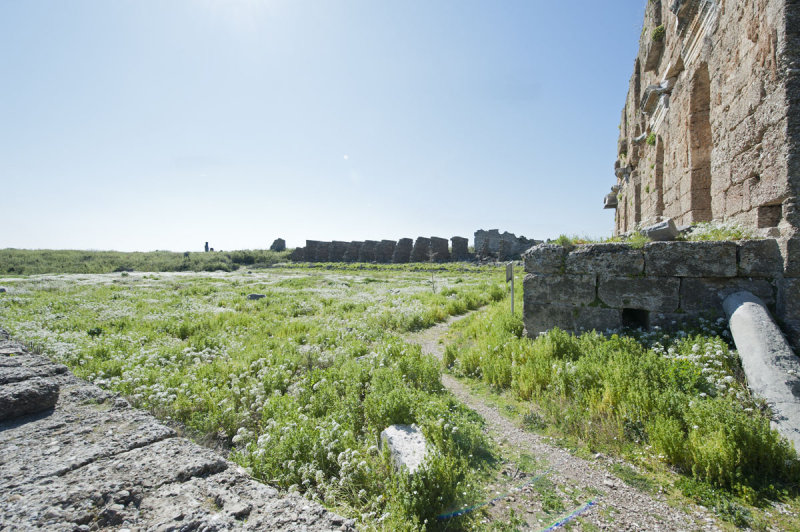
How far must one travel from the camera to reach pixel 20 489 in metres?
2.26

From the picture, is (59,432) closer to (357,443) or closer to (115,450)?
(115,450)

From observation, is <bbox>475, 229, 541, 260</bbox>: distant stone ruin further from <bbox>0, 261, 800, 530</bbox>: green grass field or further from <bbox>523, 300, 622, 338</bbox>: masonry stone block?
<bbox>523, 300, 622, 338</bbox>: masonry stone block

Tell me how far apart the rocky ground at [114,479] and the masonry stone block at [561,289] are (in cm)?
578

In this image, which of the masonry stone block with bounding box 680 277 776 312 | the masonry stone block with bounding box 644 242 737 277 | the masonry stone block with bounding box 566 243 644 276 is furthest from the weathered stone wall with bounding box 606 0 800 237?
the masonry stone block with bounding box 566 243 644 276

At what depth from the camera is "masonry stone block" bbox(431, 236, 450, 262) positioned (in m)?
41.6

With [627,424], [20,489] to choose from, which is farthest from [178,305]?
→ [627,424]

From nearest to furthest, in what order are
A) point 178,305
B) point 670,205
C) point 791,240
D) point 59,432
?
1. point 59,432
2. point 791,240
3. point 670,205
4. point 178,305

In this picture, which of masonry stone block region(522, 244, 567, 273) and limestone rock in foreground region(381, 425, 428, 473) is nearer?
limestone rock in foreground region(381, 425, 428, 473)

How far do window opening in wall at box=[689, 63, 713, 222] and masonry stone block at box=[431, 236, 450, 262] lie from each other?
33.0 m

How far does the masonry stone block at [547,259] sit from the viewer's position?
6.75 metres

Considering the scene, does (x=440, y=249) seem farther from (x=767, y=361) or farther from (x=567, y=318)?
(x=767, y=361)

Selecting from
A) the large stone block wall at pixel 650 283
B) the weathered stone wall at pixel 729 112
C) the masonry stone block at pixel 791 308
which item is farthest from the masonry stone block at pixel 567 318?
the weathered stone wall at pixel 729 112

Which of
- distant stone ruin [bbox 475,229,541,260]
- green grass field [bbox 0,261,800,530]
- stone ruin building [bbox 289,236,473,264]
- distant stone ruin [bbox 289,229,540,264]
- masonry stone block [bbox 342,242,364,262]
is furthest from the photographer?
masonry stone block [bbox 342,242,364,262]

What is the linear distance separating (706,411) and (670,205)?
8.68 meters
